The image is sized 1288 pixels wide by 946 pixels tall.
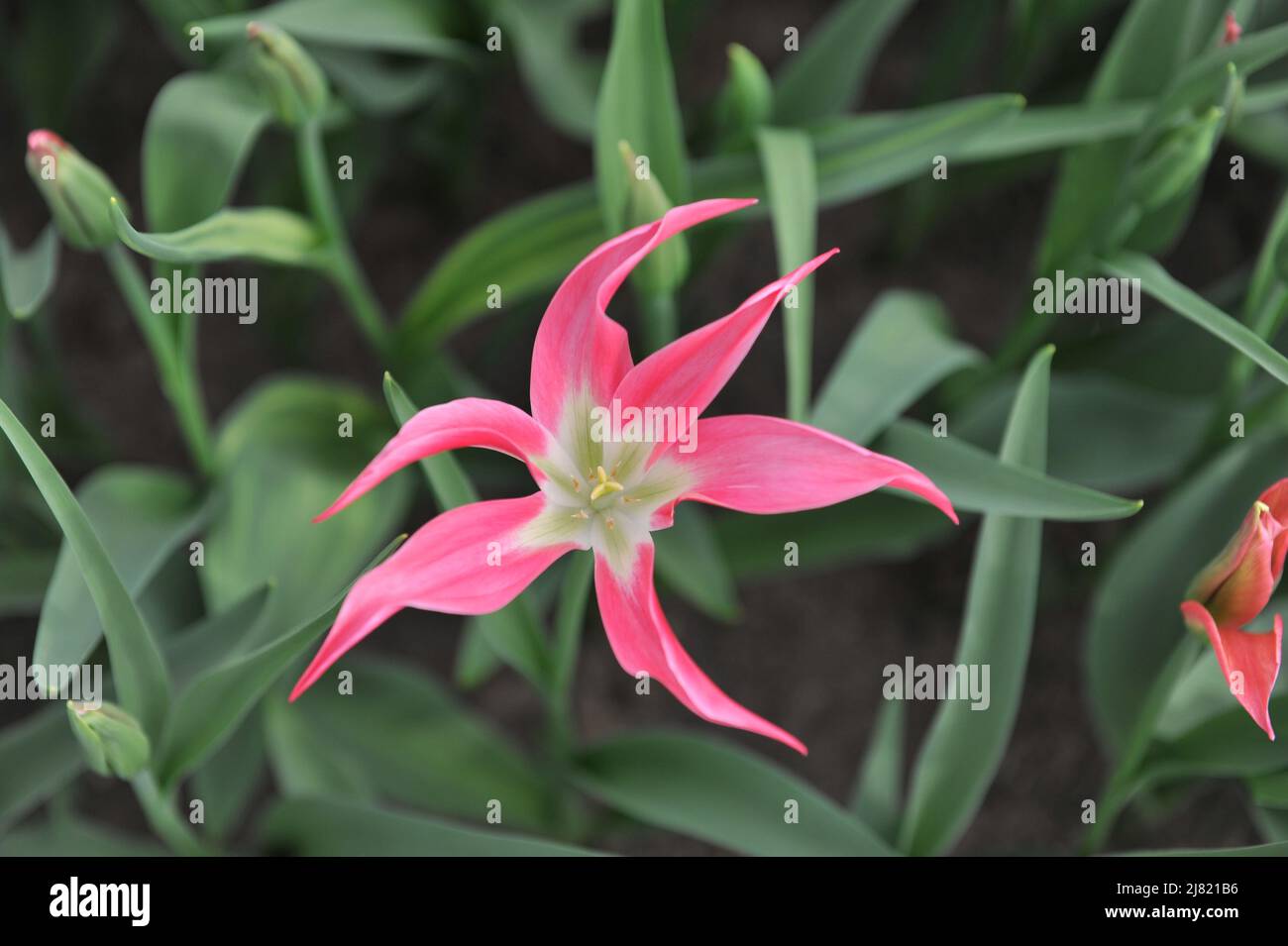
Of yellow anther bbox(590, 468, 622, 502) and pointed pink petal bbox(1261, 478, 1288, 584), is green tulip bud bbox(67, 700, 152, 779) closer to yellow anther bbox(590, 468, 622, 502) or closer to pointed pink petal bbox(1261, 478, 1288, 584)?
yellow anther bbox(590, 468, 622, 502)

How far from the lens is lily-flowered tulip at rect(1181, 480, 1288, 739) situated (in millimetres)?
577

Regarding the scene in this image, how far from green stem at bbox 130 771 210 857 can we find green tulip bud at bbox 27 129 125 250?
305 mm

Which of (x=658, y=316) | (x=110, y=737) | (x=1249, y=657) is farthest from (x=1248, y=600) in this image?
(x=110, y=737)

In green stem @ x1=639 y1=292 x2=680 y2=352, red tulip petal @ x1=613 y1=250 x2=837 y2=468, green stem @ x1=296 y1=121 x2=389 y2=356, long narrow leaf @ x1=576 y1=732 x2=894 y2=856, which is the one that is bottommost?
long narrow leaf @ x1=576 y1=732 x2=894 y2=856

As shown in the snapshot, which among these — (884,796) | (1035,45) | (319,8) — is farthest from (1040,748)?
(319,8)

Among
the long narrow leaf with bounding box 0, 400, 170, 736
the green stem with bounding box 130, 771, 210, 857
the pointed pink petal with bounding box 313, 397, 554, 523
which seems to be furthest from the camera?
the green stem with bounding box 130, 771, 210, 857

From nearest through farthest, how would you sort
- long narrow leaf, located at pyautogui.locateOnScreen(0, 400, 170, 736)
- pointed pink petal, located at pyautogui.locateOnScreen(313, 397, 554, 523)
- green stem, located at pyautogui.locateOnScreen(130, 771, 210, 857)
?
pointed pink petal, located at pyautogui.locateOnScreen(313, 397, 554, 523), long narrow leaf, located at pyautogui.locateOnScreen(0, 400, 170, 736), green stem, located at pyautogui.locateOnScreen(130, 771, 210, 857)

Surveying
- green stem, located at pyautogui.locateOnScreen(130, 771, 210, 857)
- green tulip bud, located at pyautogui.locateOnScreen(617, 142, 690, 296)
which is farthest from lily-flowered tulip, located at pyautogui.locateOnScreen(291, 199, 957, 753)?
green stem, located at pyautogui.locateOnScreen(130, 771, 210, 857)

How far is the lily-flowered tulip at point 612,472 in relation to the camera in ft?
1.57

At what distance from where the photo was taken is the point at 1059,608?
1.10m

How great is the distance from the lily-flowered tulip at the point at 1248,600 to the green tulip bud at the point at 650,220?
0.33 meters

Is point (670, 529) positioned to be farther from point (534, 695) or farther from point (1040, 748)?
point (1040, 748)

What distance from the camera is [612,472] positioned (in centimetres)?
59

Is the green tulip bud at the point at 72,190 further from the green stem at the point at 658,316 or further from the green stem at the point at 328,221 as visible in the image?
the green stem at the point at 658,316
